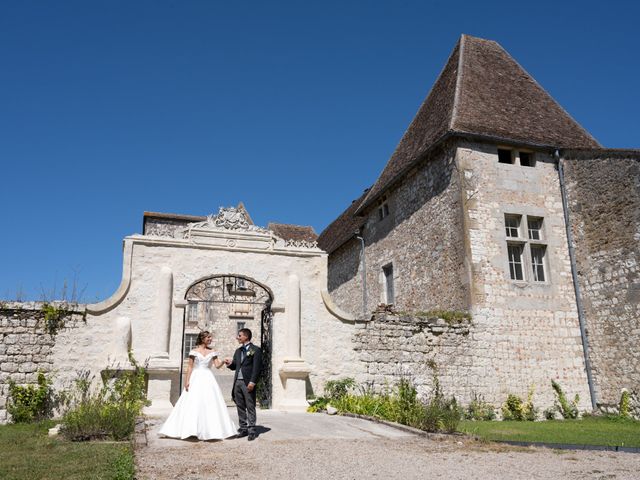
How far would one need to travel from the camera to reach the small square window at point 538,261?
12.6m

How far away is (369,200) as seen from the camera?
16781 millimetres

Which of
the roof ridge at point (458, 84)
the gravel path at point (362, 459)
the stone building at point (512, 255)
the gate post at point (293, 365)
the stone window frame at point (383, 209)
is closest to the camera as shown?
the gravel path at point (362, 459)

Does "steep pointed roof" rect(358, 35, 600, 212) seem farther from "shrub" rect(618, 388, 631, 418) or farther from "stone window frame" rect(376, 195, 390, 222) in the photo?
"shrub" rect(618, 388, 631, 418)

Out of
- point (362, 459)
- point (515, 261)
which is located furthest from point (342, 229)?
point (362, 459)

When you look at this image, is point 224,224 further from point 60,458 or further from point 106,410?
point 60,458

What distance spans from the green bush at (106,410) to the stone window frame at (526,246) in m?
8.58

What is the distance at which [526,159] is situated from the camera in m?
13.4

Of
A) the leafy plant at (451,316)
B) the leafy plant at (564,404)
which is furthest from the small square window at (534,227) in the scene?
the leafy plant at (564,404)

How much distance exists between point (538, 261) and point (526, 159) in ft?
8.92

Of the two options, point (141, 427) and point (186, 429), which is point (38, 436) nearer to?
point (141, 427)

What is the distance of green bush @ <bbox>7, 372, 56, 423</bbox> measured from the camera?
8.67 m

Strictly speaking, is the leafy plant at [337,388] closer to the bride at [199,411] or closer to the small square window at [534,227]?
the bride at [199,411]

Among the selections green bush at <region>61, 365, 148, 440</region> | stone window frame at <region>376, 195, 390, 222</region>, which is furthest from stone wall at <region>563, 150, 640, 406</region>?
green bush at <region>61, 365, 148, 440</region>

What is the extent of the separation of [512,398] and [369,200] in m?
7.70
